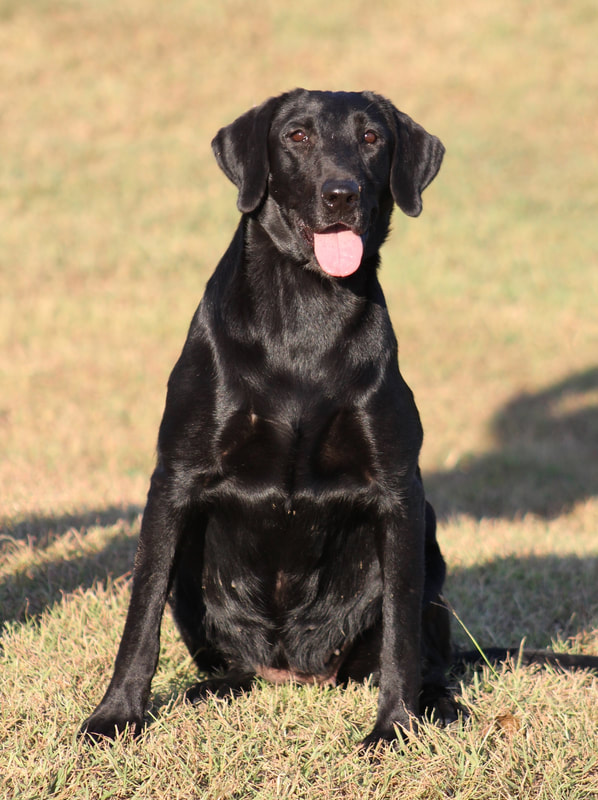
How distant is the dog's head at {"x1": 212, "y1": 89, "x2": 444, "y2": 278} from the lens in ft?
10.3

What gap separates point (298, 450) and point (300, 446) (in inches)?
0.6

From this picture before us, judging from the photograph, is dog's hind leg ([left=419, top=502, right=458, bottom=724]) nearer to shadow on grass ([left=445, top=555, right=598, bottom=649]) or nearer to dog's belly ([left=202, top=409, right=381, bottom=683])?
dog's belly ([left=202, top=409, right=381, bottom=683])

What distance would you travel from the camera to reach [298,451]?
3055 mm

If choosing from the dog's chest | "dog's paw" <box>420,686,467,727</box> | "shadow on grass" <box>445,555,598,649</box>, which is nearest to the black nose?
the dog's chest

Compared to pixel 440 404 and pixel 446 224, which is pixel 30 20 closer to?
pixel 446 224

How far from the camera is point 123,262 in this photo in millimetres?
14648

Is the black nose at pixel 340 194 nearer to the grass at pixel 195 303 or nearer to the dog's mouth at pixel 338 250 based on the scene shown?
the dog's mouth at pixel 338 250

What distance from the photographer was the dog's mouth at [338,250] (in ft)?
10.3

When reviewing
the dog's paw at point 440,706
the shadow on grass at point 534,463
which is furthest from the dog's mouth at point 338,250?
the shadow on grass at point 534,463

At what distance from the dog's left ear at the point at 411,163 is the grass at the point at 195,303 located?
1.68 meters

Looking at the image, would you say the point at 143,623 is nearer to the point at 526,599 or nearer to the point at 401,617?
the point at 401,617

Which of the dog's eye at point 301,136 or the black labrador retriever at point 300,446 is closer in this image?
the black labrador retriever at point 300,446

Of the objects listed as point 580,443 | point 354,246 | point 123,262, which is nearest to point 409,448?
point 354,246

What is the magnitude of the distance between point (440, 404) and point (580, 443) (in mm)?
1653
